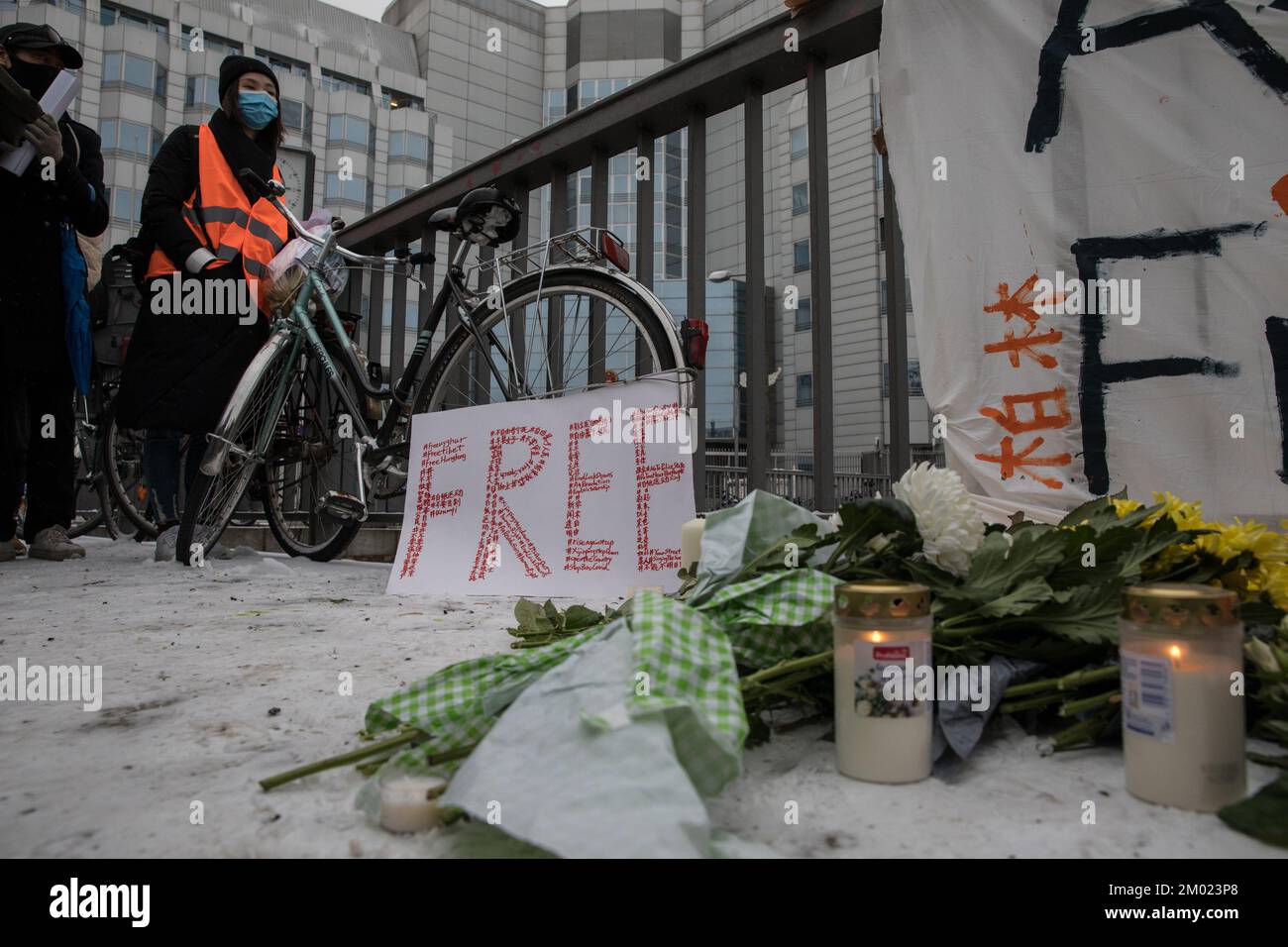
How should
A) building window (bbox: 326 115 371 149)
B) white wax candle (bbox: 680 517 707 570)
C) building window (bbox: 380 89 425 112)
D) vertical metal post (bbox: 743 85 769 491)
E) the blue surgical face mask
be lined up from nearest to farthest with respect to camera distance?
white wax candle (bbox: 680 517 707 570) → vertical metal post (bbox: 743 85 769 491) → the blue surgical face mask → building window (bbox: 326 115 371 149) → building window (bbox: 380 89 425 112)

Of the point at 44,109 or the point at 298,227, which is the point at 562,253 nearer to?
the point at 298,227

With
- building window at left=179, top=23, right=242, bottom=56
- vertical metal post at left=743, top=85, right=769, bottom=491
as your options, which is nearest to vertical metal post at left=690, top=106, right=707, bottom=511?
vertical metal post at left=743, top=85, right=769, bottom=491

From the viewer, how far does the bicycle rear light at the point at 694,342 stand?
1912 millimetres

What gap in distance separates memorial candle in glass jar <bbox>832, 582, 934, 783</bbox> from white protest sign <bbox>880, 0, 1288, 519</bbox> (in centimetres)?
115

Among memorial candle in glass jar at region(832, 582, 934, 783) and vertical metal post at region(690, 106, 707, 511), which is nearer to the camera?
memorial candle in glass jar at region(832, 582, 934, 783)

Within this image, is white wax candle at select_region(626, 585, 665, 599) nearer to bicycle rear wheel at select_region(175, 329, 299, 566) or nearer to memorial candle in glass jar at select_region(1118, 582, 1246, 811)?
memorial candle in glass jar at select_region(1118, 582, 1246, 811)

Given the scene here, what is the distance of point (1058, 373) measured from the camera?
5.37 ft

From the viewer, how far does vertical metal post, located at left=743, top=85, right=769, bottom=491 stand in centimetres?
208

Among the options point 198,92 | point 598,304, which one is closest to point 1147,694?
point 598,304

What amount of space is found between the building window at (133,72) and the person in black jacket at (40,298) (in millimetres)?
23146

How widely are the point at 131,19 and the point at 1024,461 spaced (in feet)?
95.6

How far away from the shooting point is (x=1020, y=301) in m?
1.68

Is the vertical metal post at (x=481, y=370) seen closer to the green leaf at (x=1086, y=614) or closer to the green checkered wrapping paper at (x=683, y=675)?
the green checkered wrapping paper at (x=683, y=675)

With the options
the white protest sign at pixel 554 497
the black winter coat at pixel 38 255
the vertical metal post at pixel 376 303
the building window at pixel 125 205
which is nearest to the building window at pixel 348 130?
the building window at pixel 125 205
